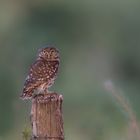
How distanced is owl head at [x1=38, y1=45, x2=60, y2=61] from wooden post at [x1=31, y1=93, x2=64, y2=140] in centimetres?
124

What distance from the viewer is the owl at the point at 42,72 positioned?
8.69 metres

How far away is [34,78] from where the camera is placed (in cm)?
873

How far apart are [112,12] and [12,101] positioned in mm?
13940

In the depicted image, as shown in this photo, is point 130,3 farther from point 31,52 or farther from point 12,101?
point 12,101

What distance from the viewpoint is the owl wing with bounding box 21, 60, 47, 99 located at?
8680mm

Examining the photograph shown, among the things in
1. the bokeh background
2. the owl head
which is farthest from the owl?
the bokeh background

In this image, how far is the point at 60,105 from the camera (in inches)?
299

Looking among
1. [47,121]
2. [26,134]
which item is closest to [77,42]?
[26,134]

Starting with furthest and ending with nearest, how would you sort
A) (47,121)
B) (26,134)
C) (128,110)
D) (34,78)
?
(128,110) < (34,78) < (26,134) < (47,121)

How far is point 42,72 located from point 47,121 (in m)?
1.33

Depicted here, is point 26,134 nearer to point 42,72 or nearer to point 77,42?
point 42,72

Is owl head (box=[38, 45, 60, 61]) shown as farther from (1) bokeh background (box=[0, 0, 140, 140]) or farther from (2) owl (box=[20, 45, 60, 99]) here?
(1) bokeh background (box=[0, 0, 140, 140])

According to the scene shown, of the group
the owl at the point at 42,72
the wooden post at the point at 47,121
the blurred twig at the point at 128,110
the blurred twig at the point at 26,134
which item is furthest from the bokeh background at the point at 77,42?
the wooden post at the point at 47,121

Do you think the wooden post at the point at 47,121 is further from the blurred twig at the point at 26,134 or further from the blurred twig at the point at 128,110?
the blurred twig at the point at 128,110
